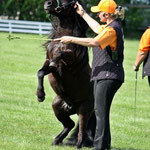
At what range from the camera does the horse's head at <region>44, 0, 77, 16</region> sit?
20.4 ft

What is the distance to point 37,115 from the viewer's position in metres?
8.70

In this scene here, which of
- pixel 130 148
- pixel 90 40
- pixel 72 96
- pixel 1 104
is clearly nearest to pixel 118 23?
pixel 90 40

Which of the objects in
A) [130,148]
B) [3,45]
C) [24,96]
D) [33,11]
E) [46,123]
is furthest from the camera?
[33,11]

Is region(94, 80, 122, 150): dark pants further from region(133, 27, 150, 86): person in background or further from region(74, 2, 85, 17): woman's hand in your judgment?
region(133, 27, 150, 86): person in background

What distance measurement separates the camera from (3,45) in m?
21.4

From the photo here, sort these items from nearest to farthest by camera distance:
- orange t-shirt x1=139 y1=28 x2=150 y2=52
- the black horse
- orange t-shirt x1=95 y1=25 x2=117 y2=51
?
orange t-shirt x1=95 y1=25 x2=117 y2=51
the black horse
orange t-shirt x1=139 y1=28 x2=150 y2=52

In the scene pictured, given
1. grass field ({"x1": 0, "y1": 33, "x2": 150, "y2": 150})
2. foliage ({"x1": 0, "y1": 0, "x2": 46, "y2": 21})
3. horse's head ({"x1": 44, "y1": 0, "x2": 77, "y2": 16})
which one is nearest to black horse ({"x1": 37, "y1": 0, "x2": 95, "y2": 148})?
horse's head ({"x1": 44, "y1": 0, "x2": 77, "y2": 16})

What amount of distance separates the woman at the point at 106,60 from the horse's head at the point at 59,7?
31.3 inches

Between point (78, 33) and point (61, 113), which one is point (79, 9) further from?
point (61, 113)

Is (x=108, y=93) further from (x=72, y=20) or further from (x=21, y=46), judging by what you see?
(x=21, y=46)

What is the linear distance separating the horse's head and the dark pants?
4.29 feet

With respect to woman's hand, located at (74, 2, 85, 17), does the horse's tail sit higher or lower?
lower

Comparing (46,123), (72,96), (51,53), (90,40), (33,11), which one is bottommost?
(33,11)

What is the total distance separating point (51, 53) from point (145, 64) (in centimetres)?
172
